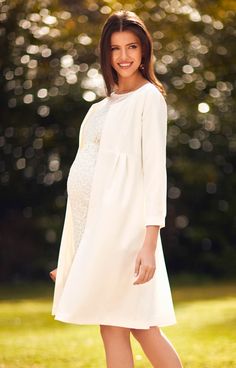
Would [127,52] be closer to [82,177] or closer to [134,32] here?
[134,32]

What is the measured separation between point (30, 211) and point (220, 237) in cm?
297

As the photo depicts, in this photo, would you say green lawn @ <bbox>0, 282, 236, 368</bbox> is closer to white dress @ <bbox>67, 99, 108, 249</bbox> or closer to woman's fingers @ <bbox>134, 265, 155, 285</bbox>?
white dress @ <bbox>67, 99, 108, 249</bbox>

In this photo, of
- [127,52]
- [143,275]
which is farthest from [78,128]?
[143,275]

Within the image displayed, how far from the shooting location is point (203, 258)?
645 inches

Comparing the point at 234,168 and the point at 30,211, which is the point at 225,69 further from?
the point at 30,211

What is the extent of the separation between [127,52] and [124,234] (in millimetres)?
679

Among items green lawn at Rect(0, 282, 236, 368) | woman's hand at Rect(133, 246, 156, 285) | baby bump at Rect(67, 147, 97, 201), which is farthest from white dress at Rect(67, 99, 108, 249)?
green lawn at Rect(0, 282, 236, 368)

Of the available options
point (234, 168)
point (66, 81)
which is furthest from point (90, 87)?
point (234, 168)

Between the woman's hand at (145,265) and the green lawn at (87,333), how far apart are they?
3.11 meters

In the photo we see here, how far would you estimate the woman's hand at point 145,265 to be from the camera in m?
3.54

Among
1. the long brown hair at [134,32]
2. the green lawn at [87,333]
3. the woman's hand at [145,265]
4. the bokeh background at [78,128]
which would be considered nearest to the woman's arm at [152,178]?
the woman's hand at [145,265]

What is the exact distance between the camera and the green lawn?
276 inches

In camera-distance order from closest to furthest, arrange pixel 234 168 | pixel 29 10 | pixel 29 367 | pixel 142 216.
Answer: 1. pixel 142 216
2. pixel 29 367
3. pixel 29 10
4. pixel 234 168

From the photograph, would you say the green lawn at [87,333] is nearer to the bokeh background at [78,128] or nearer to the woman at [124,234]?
the bokeh background at [78,128]
